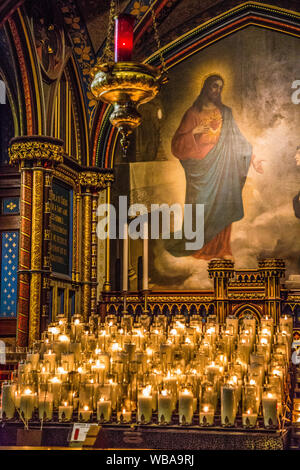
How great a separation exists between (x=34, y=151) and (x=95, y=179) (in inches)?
91.2

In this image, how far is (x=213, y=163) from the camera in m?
14.1

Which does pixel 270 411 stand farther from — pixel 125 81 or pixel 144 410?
pixel 125 81

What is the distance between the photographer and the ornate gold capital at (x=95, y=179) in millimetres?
13703

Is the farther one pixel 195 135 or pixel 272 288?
pixel 195 135

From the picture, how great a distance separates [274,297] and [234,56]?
519 cm

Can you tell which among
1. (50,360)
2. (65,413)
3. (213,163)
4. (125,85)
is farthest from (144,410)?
(213,163)

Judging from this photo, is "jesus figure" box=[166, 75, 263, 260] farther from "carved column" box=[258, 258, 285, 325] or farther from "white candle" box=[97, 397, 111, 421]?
"white candle" box=[97, 397, 111, 421]

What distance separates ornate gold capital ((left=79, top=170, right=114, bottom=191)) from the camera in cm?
1370

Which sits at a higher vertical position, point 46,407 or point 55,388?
point 55,388

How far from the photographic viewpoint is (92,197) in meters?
13.9

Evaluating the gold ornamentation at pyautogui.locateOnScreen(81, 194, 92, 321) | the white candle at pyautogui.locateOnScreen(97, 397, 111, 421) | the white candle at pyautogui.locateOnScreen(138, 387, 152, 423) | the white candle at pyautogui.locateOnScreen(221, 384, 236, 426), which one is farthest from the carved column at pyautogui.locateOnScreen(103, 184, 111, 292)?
the white candle at pyautogui.locateOnScreen(221, 384, 236, 426)

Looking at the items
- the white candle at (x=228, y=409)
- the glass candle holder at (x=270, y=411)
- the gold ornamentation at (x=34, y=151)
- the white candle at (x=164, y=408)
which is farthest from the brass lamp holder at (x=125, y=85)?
the gold ornamentation at (x=34, y=151)

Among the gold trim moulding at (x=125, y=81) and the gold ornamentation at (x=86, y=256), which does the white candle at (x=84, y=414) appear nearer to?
the gold trim moulding at (x=125, y=81)

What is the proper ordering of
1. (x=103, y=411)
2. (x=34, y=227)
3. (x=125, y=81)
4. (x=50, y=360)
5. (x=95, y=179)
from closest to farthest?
(x=125, y=81) → (x=103, y=411) → (x=50, y=360) → (x=34, y=227) → (x=95, y=179)
